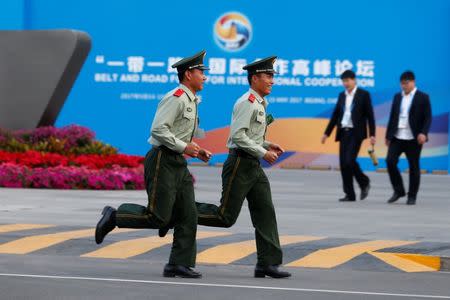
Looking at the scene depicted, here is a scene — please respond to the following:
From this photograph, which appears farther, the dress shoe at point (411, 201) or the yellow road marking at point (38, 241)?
the dress shoe at point (411, 201)

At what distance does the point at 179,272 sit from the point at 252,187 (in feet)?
2.82

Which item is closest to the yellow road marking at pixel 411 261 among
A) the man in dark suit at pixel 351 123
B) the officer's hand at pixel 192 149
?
the officer's hand at pixel 192 149

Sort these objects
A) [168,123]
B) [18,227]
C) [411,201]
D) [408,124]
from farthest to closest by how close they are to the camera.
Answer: [411,201] < [408,124] < [18,227] < [168,123]

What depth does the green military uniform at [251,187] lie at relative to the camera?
10.4 meters

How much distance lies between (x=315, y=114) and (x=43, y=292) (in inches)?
727

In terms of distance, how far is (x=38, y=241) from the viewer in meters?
12.5

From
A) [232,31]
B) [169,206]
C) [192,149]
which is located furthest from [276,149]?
[232,31]

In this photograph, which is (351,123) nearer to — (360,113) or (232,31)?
(360,113)

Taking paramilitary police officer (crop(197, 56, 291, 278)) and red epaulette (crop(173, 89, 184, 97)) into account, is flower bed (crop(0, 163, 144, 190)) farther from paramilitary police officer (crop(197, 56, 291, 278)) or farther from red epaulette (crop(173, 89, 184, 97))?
red epaulette (crop(173, 89, 184, 97))

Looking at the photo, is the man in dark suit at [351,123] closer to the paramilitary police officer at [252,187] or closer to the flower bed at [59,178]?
the flower bed at [59,178]

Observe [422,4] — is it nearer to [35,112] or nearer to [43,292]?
[35,112]

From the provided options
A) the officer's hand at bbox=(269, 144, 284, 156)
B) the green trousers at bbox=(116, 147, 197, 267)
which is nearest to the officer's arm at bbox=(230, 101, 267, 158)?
the officer's hand at bbox=(269, 144, 284, 156)

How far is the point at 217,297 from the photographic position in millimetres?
9133

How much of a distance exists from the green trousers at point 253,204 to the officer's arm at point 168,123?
0.61 m
